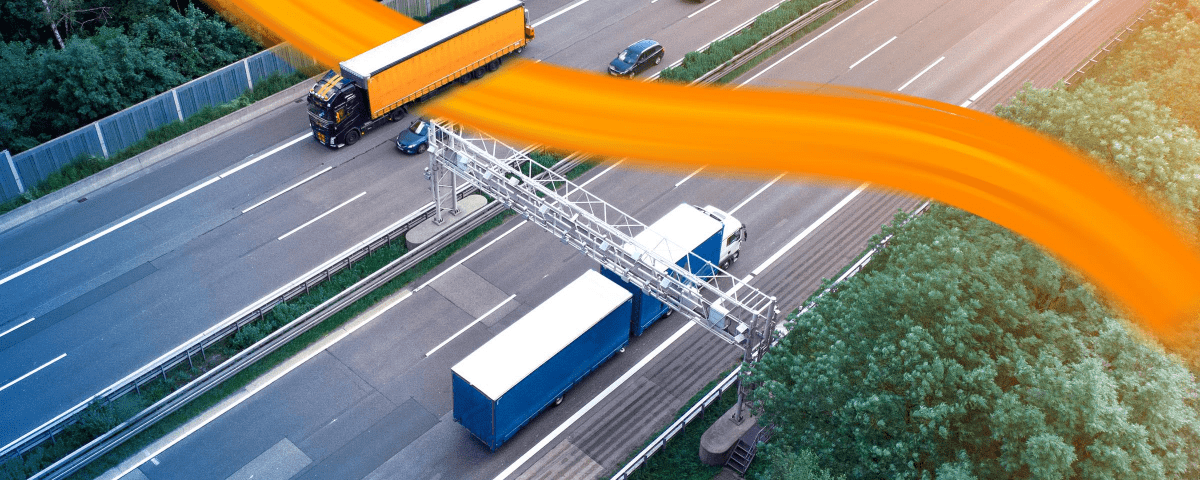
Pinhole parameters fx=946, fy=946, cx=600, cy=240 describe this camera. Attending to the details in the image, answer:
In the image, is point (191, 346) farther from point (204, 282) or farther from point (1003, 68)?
point (1003, 68)

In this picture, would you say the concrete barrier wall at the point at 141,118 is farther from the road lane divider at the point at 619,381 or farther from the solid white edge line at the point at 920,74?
the solid white edge line at the point at 920,74

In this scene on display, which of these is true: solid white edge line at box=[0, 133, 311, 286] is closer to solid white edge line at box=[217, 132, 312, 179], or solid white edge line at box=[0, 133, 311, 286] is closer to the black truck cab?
solid white edge line at box=[217, 132, 312, 179]

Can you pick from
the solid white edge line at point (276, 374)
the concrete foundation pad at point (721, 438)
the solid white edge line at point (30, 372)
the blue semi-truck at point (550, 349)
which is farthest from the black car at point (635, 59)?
the solid white edge line at point (30, 372)

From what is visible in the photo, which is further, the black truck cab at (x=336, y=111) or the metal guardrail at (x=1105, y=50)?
the metal guardrail at (x=1105, y=50)

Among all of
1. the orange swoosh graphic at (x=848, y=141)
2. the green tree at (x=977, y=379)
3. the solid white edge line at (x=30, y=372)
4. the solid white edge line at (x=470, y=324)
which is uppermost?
the green tree at (x=977, y=379)

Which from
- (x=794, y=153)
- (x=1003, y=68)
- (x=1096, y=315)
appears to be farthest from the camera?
(x=1003, y=68)

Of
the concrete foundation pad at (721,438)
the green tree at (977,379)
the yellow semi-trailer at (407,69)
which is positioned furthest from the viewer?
the yellow semi-trailer at (407,69)

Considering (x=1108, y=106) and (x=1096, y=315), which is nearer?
(x=1096, y=315)

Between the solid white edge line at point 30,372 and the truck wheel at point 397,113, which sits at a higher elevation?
the truck wheel at point 397,113

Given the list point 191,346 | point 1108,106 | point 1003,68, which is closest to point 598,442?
point 191,346
